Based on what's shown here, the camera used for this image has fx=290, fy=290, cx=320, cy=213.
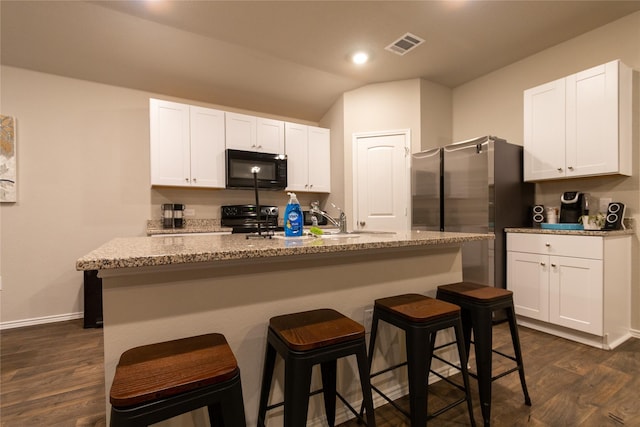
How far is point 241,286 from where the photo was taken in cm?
128

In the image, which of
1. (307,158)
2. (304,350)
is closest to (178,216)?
(307,158)

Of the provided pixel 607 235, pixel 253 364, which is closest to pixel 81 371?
pixel 253 364

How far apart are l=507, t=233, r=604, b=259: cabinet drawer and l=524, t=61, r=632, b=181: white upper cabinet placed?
2.00ft

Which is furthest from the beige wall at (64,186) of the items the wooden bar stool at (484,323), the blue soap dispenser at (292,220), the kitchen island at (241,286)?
the wooden bar stool at (484,323)

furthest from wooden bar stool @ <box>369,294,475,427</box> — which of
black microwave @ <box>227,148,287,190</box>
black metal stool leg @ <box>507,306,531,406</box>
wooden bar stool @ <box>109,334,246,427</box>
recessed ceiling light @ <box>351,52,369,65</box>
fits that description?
recessed ceiling light @ <box>351,52,369,65</box>

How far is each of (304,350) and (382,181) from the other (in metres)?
3.01

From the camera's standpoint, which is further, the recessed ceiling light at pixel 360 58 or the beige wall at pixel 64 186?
the recessed ceiling light at pixel 360 58

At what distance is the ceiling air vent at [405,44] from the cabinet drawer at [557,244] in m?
2.14

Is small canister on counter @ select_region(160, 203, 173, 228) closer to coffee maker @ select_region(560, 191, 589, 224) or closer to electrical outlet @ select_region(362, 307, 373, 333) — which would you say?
electrical outlet @ select_region(362, 307, 373, 333)

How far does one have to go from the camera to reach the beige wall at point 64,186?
2.96 meters

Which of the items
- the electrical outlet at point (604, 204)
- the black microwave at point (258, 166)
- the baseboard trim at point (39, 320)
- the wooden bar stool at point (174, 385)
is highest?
the black microwave at point (258, 166)

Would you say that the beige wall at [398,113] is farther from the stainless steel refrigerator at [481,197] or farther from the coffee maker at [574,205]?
the coffee maker at [574,205]

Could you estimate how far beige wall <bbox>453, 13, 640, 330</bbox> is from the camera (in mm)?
2543

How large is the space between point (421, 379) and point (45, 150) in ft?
13.3
